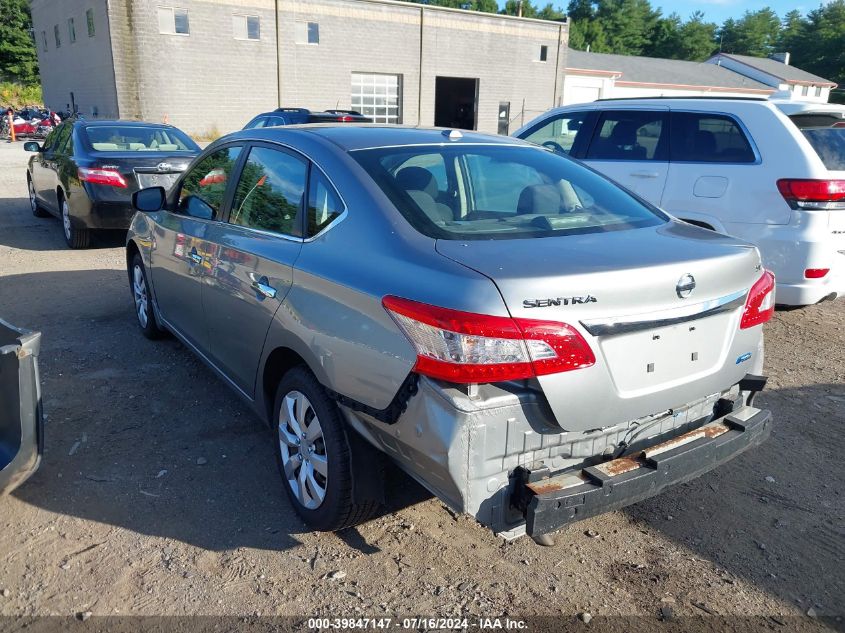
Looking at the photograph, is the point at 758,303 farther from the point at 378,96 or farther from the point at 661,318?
the point at 378,96

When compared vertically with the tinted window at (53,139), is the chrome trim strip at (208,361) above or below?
below

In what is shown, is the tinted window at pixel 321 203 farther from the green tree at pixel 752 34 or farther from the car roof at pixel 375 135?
the green tree at pixel 752 34

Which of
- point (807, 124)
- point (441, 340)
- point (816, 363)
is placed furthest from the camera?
point (807, 124)

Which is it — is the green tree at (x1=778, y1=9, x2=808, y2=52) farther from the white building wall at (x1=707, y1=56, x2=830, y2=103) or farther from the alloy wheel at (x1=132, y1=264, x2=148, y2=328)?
the alloy wheel at (x1=132, y1=264, x2=148, y2=328)

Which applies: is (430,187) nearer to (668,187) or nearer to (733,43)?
(668,187)

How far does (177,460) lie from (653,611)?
2456 mm

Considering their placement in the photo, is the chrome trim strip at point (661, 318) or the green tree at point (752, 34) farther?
the green tree at point (752, 34)

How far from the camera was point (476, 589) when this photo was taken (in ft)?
8.82

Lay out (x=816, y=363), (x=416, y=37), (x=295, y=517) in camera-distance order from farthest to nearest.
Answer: (x=416, y=37)
(x=816, y=363)
(x=295, y=517)

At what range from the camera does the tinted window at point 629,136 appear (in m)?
6.25

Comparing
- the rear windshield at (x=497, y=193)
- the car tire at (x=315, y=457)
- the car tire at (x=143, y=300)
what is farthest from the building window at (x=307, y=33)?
the car tire at (x=315, y=457)

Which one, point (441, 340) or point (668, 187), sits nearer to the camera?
point (441, 340)

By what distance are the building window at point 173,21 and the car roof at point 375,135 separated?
27.8 m

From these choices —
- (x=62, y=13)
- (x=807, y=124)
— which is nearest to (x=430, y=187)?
(x=807, y=124)
